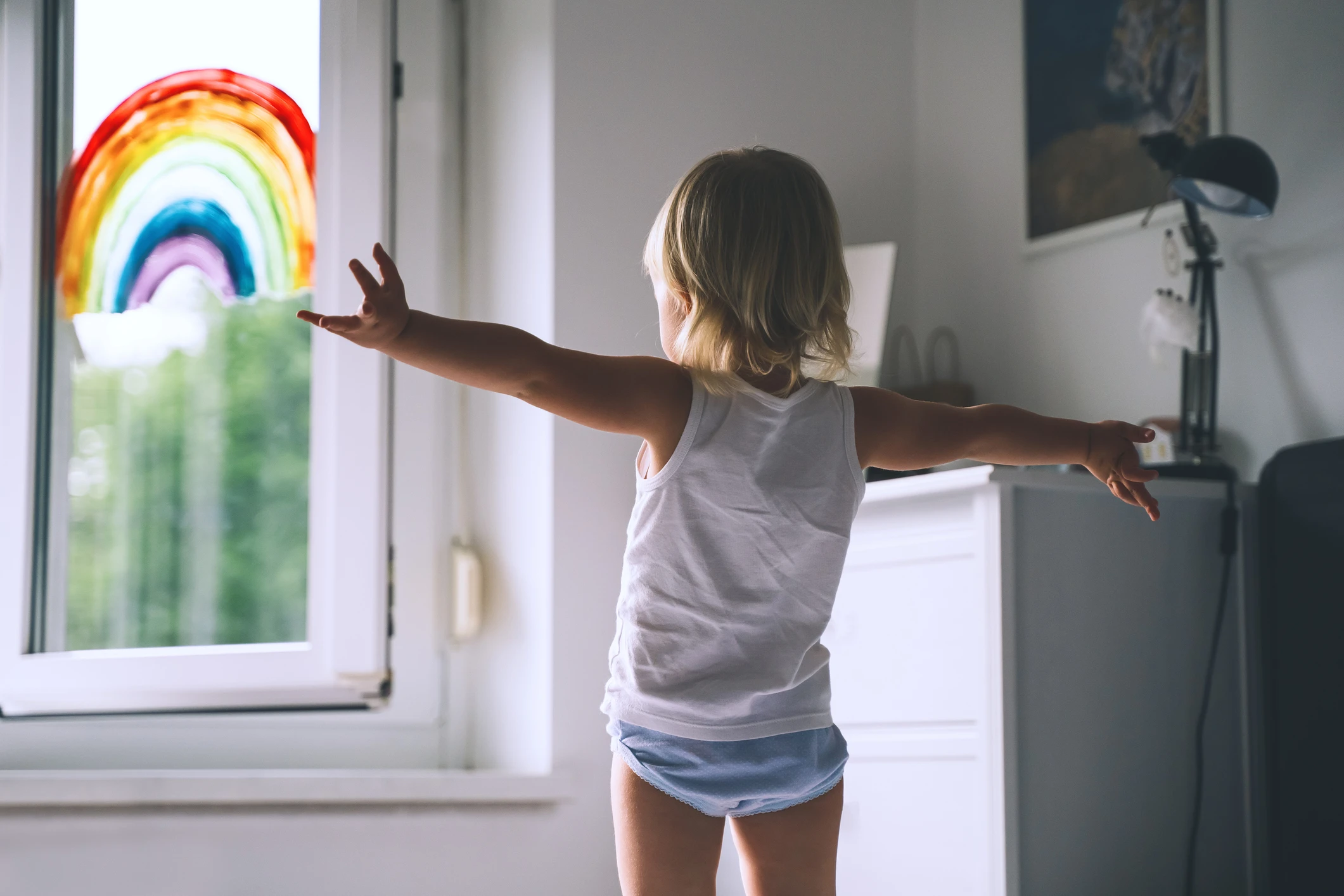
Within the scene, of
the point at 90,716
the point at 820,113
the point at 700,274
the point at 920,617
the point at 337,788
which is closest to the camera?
the point at 700,274

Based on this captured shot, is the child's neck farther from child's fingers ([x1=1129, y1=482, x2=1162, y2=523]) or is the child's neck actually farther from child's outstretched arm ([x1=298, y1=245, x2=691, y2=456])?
child's fingers ([x1=1129, y1=482, x2=1162, y2=523])

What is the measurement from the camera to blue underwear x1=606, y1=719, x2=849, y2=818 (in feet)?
3.10

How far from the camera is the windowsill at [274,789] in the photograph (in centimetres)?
154

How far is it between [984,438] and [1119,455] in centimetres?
14

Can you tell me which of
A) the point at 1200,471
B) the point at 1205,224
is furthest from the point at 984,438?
the point at 1205,224

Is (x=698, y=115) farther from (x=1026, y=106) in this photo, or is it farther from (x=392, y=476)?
(x=392, y=476)

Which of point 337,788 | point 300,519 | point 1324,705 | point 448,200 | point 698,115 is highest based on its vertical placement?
point 698,115

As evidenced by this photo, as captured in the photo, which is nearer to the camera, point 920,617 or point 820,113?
point 920,617

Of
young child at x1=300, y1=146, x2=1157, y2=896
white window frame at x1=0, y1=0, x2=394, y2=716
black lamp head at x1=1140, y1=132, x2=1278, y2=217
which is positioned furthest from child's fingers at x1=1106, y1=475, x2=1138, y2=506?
white window frame at x1=0, y1=0, x2=394, y2=716

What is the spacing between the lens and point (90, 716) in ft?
5.93

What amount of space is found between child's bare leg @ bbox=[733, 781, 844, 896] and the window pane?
109cm

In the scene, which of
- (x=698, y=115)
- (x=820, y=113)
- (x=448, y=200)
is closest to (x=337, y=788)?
(x=448, y=200)

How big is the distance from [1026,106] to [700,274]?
4.64 ft

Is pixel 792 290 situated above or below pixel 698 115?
below
